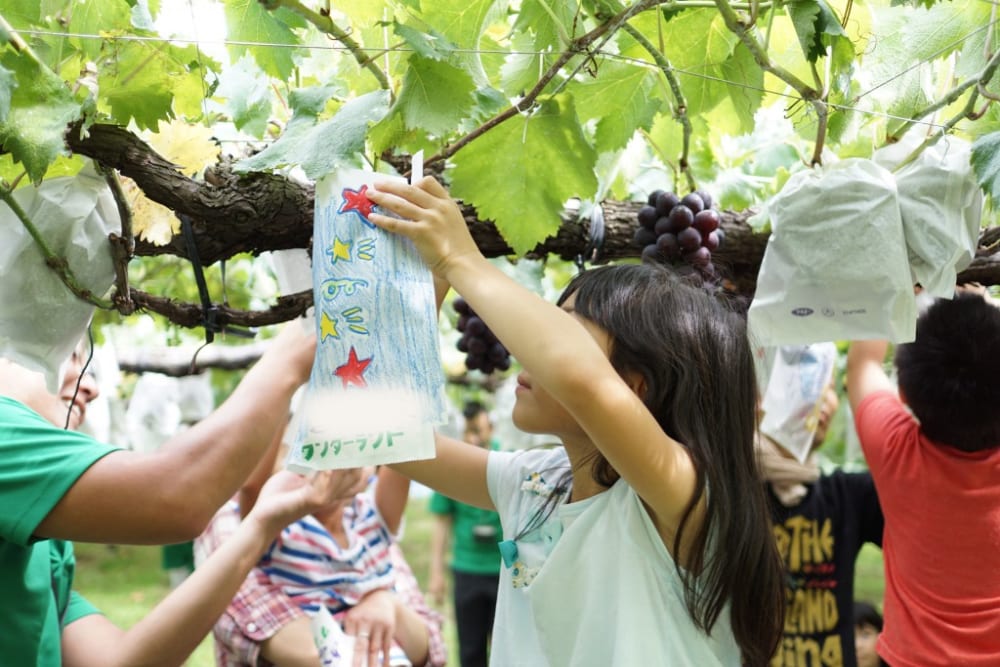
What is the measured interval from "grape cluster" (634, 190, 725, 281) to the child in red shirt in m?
0.74

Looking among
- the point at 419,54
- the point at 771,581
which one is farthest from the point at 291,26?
the point at 771,581

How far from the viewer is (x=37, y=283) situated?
1469mm

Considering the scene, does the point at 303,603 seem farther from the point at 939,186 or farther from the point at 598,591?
the point at 939,186

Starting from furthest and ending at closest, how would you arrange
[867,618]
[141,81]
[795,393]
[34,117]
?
1. [867,618]
2. [795,393]
3. [141,81]
4. [34,117]

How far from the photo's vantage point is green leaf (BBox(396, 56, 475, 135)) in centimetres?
129

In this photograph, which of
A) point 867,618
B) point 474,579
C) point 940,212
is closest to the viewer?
point 940,212

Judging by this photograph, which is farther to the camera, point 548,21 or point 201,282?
point 201,282

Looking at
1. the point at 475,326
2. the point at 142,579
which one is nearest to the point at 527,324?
the point at 475,326

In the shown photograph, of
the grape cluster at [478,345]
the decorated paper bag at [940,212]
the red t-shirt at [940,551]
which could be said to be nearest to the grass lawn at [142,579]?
the red t-shirt at [940,551]

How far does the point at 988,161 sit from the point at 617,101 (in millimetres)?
598


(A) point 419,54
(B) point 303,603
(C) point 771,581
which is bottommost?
(B) point 303,603

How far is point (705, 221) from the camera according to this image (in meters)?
1.79

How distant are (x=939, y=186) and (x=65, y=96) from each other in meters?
1.33

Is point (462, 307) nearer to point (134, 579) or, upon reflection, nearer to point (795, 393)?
point (795, 393)
